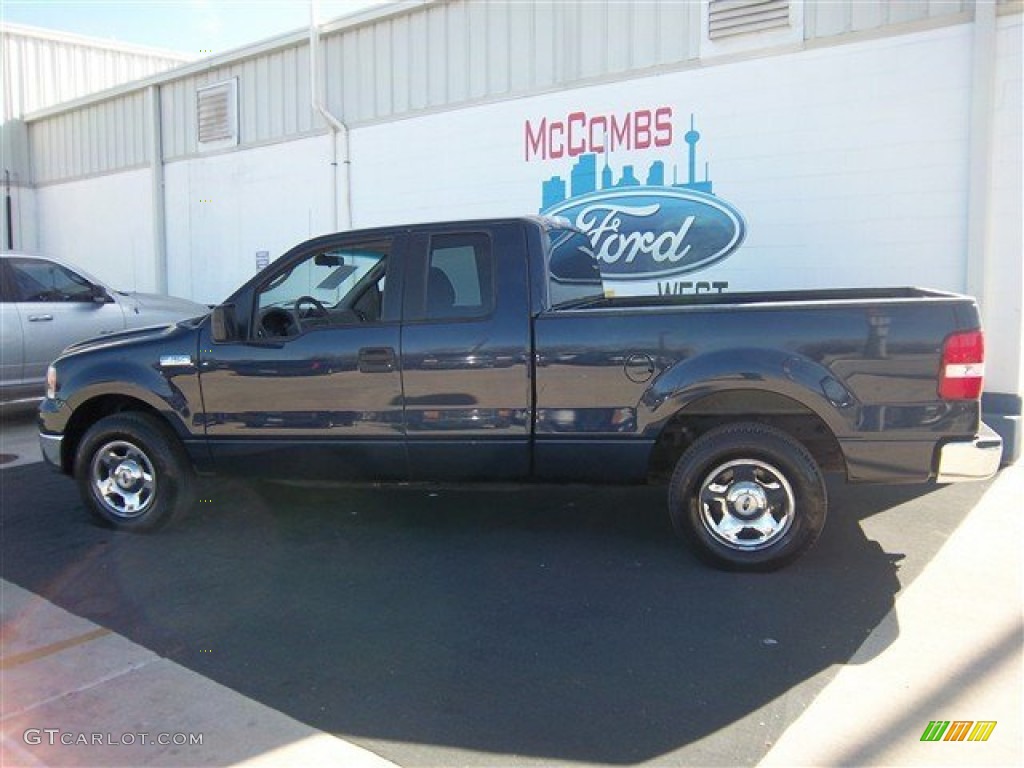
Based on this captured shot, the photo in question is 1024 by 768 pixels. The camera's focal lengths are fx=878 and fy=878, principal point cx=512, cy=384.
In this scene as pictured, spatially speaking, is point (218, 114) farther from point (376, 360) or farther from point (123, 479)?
point (376, 360)

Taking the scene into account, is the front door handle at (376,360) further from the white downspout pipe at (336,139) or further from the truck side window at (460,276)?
the white downspout pipe at (336,139)

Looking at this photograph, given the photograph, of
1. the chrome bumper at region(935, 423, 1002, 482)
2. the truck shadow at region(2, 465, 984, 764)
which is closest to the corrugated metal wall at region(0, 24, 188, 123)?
the truck shadow at region(2, 465, 984, 764)

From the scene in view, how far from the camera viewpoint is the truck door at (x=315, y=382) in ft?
16.7

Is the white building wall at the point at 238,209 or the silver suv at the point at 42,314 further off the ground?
the white building wall at the point at 238,209

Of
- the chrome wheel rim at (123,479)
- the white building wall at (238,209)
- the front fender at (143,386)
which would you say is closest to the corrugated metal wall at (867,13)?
the front fender at (143,386)

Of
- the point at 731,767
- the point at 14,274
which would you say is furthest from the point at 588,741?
the point at 14,274

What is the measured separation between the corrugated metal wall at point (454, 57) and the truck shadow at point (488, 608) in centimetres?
483

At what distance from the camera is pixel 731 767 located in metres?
2.98

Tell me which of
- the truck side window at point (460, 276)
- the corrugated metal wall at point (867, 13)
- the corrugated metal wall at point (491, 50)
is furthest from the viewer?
the corrugated metal wall at point (491, 50)

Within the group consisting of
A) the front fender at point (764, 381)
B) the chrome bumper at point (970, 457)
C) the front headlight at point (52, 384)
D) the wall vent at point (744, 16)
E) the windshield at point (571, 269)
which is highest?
the wall vent at point (744, 16)

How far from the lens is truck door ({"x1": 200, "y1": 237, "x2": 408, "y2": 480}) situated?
16.7ft

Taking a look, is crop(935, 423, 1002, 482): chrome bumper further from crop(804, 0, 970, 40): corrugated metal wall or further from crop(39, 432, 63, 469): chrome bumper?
crop(39, 432, 63, 469): chrome bumper

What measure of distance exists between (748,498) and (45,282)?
27.4ft

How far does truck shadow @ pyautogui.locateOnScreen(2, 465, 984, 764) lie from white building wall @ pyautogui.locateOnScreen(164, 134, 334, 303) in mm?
6812
